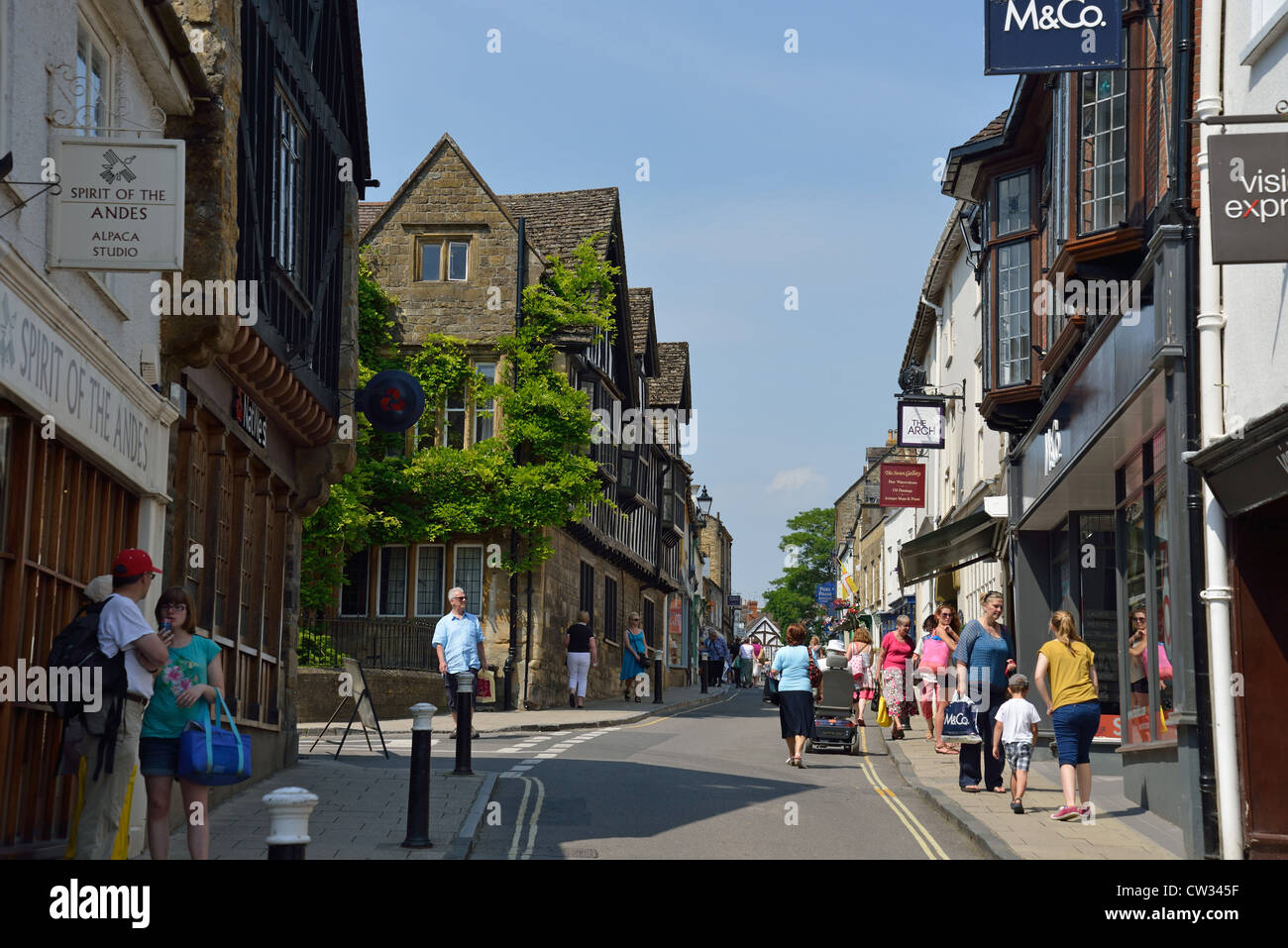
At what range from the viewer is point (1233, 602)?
1011cm

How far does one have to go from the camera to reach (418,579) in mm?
30312

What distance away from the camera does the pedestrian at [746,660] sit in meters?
57.5

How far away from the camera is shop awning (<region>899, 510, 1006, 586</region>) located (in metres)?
21.7

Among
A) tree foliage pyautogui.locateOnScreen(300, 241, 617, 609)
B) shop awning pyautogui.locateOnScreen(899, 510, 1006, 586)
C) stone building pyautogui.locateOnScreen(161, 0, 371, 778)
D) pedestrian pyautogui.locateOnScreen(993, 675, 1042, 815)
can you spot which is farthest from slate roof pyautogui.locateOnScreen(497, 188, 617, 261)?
pedestrian pyautogui.locateOnScreen(993, 675, 1042, 815)

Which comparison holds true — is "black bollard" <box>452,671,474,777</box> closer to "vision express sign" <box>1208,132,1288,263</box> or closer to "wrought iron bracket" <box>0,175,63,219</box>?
"wrought iron bracket" <box>0,175,63,219</box>

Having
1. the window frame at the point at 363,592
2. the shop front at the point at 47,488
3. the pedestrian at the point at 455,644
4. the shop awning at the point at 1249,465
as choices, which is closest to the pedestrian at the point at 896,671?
the pedestrian at the point at 455,644

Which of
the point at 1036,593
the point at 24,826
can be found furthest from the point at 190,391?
the point at 1036,593

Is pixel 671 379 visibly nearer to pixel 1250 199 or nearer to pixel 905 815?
pixel 905 815

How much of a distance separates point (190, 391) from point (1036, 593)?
37.1 ft

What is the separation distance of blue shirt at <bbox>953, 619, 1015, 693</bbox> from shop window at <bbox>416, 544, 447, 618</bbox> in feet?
55.2

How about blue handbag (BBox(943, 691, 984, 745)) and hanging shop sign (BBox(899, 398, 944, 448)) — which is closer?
blue handbag (BBox(943, 691, 984, 745))

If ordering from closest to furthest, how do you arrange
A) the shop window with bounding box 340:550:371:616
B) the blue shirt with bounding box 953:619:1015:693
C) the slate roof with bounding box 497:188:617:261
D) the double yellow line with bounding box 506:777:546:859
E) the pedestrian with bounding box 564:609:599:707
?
1. the double yellow line with bounding box 506:777:546:859
2. the blue shirt with bounding box 953:619:1015:693
3. the pedestrian with bounding box 564:609:599:707
4. the shop window with bounding box 340:550:371:616
5. the slate roof with bounding box 497:188:617:261

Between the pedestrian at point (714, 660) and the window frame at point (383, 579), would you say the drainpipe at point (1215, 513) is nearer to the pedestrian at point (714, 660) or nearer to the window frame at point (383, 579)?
the window frame at point (383, 579)

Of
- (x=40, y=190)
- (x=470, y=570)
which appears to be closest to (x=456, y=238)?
(x=470, y=570)
